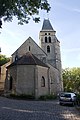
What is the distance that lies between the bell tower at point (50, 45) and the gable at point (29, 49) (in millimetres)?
6383

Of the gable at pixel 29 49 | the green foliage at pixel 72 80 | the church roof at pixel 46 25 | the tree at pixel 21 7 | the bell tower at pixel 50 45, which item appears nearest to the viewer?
the tree at pixel 21 7

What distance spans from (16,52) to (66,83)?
38.3 m

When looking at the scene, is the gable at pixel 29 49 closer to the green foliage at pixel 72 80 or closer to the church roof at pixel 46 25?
the church roof at pixel 46 25

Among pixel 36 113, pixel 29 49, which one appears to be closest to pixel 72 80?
pixel 29 49

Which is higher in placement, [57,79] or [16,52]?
[16,52]

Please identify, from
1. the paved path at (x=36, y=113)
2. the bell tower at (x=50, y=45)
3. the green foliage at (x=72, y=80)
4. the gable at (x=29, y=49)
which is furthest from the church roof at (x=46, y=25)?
the paved path at (x=36, y=113)

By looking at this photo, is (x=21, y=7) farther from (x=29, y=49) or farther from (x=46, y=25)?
(x=46, y=25)

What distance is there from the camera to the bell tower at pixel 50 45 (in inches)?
1971

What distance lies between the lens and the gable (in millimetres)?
44188

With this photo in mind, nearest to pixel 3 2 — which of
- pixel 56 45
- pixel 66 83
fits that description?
pixel 56 45

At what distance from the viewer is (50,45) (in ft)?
171

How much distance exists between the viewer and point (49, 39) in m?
53.2

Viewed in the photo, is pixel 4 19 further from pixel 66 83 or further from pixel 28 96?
pixel 66 83

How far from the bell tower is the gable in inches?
251
